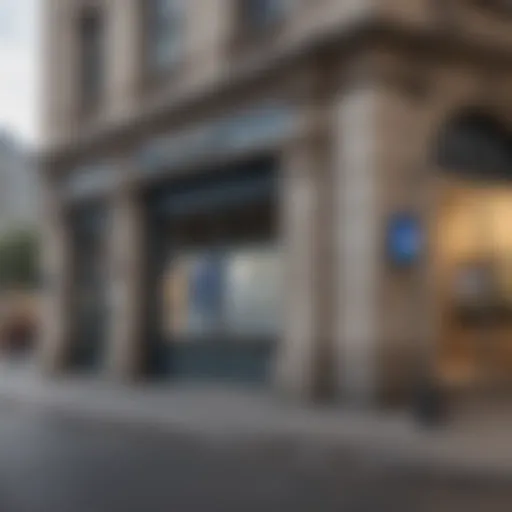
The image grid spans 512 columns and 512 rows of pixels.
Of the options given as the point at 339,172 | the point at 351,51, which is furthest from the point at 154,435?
the point at 351,51

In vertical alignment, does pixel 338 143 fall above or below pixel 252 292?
above

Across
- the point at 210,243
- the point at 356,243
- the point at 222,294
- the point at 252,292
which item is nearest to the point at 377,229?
the point at 356,243

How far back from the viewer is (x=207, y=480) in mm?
9195

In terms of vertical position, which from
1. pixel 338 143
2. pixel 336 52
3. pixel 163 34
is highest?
pixel 163 34

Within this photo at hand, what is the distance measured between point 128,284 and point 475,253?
7.88 m

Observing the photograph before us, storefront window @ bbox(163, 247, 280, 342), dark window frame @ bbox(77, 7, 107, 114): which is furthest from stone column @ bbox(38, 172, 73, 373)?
storefront window @ bbox(163, 247, 280, 342)

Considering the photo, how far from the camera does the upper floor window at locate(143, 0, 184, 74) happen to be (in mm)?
21484

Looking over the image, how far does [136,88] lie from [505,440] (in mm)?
13550

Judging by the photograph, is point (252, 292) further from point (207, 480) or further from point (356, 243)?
point (207, 480)

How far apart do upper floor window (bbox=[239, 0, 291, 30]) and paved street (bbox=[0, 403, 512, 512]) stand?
9086 millimetres

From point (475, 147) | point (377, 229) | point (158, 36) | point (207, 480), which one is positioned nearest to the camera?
point (207, 480)

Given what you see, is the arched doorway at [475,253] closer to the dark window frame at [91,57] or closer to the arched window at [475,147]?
the arched window at [475,147]

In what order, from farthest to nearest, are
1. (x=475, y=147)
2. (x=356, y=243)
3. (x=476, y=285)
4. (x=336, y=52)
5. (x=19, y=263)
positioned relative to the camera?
(x=19, y=263), (x=476, y=285), (x=475, y=147), (x=336, y=52), (x=356, y=243)

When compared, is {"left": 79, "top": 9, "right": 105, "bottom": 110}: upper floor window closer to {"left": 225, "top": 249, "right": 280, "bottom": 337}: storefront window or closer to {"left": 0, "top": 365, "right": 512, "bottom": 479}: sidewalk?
{"left": 225, "top": 249, "right": 280, "bottom": 337}: storefront window
